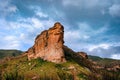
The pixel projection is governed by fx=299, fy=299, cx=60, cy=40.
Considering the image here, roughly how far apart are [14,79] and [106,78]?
185 feet

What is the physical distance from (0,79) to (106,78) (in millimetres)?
70730

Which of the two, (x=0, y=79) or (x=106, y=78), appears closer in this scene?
(x=106, y=78)

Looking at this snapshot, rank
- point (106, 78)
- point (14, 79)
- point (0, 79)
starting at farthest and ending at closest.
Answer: point (0, 79) → point (106, 78) → point (14, 79)

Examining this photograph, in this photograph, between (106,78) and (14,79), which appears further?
(106,78)

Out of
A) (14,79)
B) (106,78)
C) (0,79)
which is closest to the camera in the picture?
(14,79)

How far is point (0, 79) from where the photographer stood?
197 meters

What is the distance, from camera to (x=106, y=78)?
171750mm

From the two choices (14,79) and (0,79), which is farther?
(0,79)

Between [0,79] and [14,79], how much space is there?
56.9 metres

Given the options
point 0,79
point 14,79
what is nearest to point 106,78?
point 14,79

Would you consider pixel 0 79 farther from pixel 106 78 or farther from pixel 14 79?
pixel 106 78

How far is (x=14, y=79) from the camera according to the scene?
143375 millimetres
